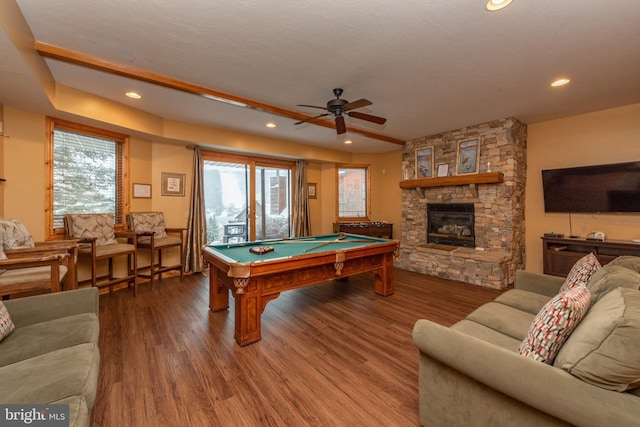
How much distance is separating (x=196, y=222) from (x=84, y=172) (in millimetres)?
1679

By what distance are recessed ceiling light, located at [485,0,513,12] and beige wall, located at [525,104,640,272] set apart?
11.3 feet

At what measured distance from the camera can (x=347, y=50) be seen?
229 cm

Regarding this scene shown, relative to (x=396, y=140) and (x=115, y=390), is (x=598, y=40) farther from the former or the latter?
(x=115, y=390)

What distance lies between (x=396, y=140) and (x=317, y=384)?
4.81m

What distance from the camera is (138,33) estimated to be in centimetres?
206

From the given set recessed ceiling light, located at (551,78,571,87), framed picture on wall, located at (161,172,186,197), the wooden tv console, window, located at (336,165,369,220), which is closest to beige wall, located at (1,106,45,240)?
framed picture on wall, located at (161,172,186,197)

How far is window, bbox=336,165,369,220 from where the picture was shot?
6719 millimetres

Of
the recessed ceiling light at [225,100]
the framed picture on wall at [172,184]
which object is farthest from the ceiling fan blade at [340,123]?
the framed picture on wall at [172,184]

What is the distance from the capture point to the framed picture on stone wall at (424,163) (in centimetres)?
508

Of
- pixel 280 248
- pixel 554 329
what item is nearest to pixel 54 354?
pixel 280 248

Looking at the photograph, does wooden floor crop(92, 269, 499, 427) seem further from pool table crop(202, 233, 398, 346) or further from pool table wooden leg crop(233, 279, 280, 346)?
pool table crop(202, 233, 398, 346)

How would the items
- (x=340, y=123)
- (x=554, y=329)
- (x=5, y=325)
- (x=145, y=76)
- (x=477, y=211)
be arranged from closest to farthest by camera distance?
1. (x=554, y=329)
2. (x=5, y=325)
3. (x=145, y=76)
4. (x=340, y=123)
5. (x=477, y=211)

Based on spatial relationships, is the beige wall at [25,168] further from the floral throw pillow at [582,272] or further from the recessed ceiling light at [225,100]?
the floral throw pillow at [582,272]

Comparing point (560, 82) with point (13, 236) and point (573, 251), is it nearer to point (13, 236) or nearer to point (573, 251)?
point (573, 251)
